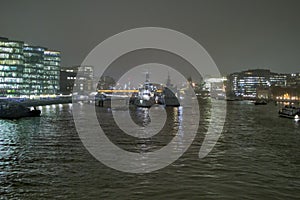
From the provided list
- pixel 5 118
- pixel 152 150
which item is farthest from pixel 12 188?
pixel 5 118

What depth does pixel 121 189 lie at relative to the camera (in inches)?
581

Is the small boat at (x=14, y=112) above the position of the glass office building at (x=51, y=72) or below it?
below

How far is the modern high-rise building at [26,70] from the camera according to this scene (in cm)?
13875

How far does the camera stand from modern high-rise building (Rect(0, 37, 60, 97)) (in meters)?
139

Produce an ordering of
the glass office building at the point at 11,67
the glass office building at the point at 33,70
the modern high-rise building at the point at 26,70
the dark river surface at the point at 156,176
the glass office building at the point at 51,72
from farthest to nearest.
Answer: the glass office building at the point at 51,72 < the glass office building at the point at 33,70 < the modern high-rise building at the point at 26,70 < the glass office building at the point at 11,67 < the dark river surface at the point at 156,176

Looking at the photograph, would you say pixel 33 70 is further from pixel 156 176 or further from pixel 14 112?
pixel 156 176

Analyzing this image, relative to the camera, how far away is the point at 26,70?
516 feet

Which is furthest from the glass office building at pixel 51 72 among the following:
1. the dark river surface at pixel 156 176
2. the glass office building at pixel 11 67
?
the dark river surface at pixel 156 176

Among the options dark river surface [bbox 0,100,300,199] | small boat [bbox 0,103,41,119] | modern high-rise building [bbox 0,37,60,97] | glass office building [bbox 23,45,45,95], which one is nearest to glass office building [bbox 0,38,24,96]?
modern high-rise building [bbox 0,37,60,97]

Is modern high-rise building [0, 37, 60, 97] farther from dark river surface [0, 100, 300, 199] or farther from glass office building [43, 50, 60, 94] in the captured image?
dark river surface [0, 100, 300, 199]

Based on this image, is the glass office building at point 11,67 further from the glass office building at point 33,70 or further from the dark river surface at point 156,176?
the dark river surface at point 156,176

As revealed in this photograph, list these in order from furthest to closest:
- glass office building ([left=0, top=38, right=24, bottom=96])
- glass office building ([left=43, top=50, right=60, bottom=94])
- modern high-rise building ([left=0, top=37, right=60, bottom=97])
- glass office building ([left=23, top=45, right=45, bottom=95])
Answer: glass office building ([left=43, top=50, right=60, bottom=94]), glass office building ([left=23, top=45, right=45, bottom=95]), modern high-rise building ([left=0, top=37, right=60, bottom=97]), glass office building ([left=0, top=38, right=24, bottom=96])

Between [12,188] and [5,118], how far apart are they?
46.6 meters

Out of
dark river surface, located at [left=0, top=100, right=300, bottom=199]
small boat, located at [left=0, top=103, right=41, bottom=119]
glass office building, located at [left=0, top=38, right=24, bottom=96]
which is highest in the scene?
glass office building, located at [left=0, top=38, right=24, bottom=96]
